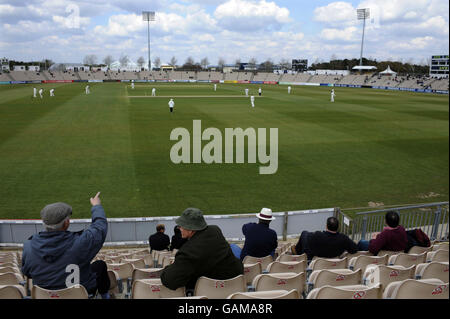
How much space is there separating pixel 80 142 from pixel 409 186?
16.7 meters

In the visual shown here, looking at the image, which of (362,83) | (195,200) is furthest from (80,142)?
(362,83)

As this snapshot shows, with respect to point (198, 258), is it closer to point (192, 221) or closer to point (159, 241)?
point (192, 221)

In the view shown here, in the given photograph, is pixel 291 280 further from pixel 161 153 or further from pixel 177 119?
pixel 177 119

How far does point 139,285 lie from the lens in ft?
11.9

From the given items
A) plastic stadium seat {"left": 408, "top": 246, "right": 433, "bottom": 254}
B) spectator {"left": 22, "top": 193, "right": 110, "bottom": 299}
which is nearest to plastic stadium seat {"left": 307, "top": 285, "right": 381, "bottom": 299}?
spectator {"left": 22, "top": 193, "right": 110, "bottom": 299}

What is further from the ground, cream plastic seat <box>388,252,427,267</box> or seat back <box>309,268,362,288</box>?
seat back <box>309,268,362,288</box>

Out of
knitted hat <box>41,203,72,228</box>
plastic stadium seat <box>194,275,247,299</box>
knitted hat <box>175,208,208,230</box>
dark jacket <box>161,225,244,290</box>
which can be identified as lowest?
plastic stadium seat <box>194,275,247,299</box>

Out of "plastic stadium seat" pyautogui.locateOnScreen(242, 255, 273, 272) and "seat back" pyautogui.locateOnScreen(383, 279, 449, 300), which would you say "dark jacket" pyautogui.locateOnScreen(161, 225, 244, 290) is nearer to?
"plastic stadium seat" pyautogui.locateOnScreen(242, 255, 273, 272)

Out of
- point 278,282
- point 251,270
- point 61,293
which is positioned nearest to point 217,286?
point 278,282

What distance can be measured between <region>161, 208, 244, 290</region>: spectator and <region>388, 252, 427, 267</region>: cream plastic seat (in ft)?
8.17

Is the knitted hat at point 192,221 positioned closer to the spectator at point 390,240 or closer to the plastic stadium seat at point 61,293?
the plastic stadium seat at point 61,293

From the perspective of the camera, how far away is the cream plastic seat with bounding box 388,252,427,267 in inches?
197

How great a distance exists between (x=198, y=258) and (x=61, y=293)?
53.1 inches

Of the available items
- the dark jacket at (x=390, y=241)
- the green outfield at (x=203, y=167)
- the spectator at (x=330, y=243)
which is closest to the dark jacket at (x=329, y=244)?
the spectator at (x=330, y=243)
